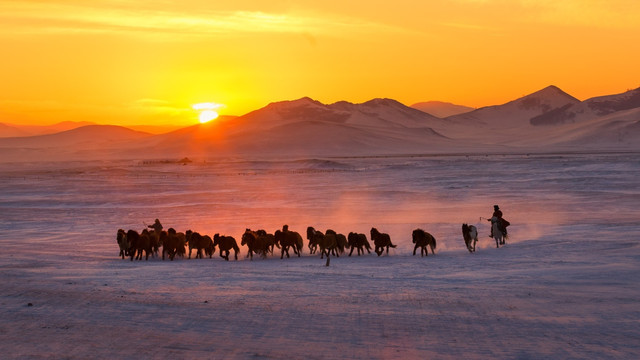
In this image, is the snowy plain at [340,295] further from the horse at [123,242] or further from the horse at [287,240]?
the horse at [287,240]

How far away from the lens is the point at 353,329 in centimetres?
1130

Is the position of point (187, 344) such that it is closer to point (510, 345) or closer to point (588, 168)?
point (510, 345)

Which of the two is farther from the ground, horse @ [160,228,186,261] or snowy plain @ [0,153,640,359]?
horse @ [160,228,186,261]

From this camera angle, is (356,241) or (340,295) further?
(356,241)

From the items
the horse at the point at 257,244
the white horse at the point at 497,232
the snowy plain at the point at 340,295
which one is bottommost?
the snowy plain at the point at 340,295

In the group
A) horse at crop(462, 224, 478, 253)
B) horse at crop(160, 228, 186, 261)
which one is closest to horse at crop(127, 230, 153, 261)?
horse at crop(160, 228, 186, 261)

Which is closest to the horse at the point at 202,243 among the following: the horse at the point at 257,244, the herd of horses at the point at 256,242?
the herd of horses at the point at 256,242

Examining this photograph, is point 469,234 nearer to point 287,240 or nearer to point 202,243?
point 287,240

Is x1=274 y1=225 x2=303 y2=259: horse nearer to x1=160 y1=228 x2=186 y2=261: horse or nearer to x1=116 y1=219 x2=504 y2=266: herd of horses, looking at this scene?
x1=116 y1=219 x2=504 y2=266: herd of horses

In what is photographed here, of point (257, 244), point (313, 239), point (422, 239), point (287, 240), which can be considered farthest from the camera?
point (313, 239)

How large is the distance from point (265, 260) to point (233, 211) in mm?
14958

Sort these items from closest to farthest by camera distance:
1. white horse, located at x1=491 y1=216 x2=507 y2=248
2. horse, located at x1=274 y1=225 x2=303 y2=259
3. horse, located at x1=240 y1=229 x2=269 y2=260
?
horse, located at x1=240 y1=229 x2=269 y2=260 < horse, located at x1=274 y1=225 x2=303 y2=259 < white horse, located at x1=491 y1=216 x2=507 y2=248

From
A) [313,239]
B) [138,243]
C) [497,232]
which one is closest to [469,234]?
[497,232]

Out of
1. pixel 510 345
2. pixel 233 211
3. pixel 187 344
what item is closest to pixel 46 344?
pixel 187 344
